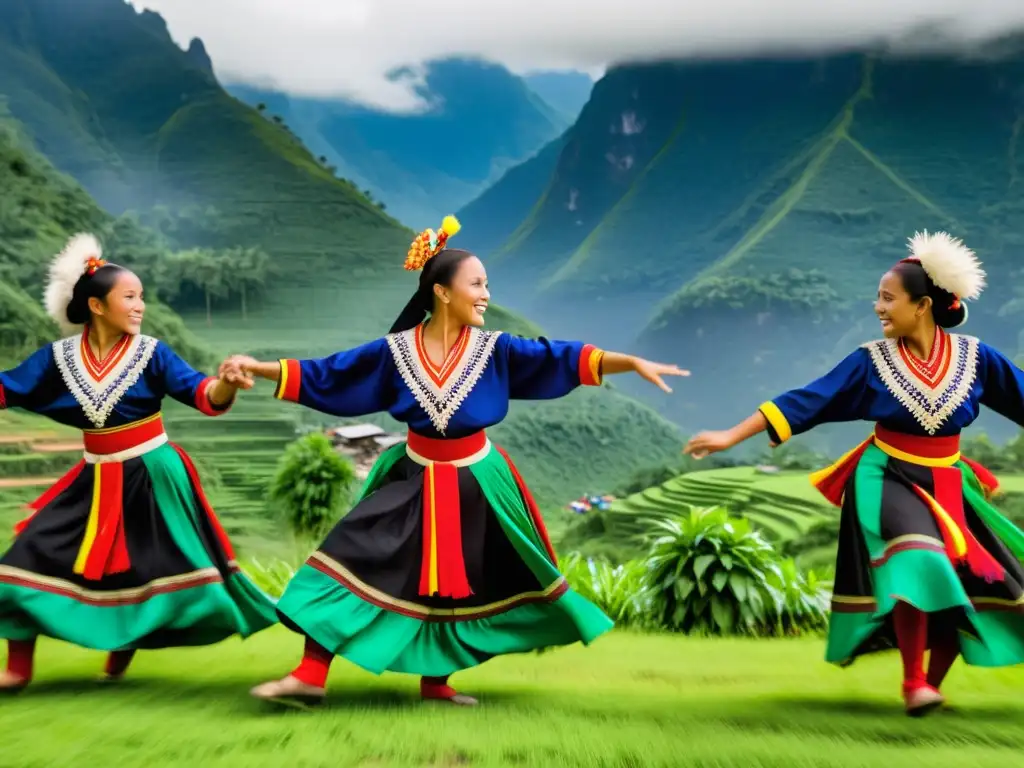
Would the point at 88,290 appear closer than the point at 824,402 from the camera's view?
No

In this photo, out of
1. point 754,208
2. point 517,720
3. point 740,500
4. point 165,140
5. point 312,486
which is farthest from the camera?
point 754,208

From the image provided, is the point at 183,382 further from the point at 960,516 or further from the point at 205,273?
the point at 205,273

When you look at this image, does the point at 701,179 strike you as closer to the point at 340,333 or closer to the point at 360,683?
the point at 340,333

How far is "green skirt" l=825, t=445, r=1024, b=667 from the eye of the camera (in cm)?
253

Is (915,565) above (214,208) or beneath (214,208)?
beneath

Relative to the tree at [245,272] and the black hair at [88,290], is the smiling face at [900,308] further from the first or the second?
the tree at [245,272]

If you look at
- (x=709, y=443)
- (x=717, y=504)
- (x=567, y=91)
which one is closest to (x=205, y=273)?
(x=717, y=504)

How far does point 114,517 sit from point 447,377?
3.57ft

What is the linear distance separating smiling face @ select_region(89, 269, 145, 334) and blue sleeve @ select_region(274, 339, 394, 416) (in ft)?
1.79

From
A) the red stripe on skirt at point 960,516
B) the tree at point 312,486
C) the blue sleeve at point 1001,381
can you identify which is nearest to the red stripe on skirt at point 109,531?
the red stripe on skirt at point 960,516

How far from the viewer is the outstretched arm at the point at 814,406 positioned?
8.95 ft

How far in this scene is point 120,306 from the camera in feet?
9.63

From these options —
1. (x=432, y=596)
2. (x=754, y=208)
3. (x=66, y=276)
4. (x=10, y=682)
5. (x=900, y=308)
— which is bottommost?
(x=10, y=682)

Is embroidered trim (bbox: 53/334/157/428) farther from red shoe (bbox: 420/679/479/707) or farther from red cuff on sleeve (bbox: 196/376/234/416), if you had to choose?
red shoe (bbox: 420/679/479/707)
